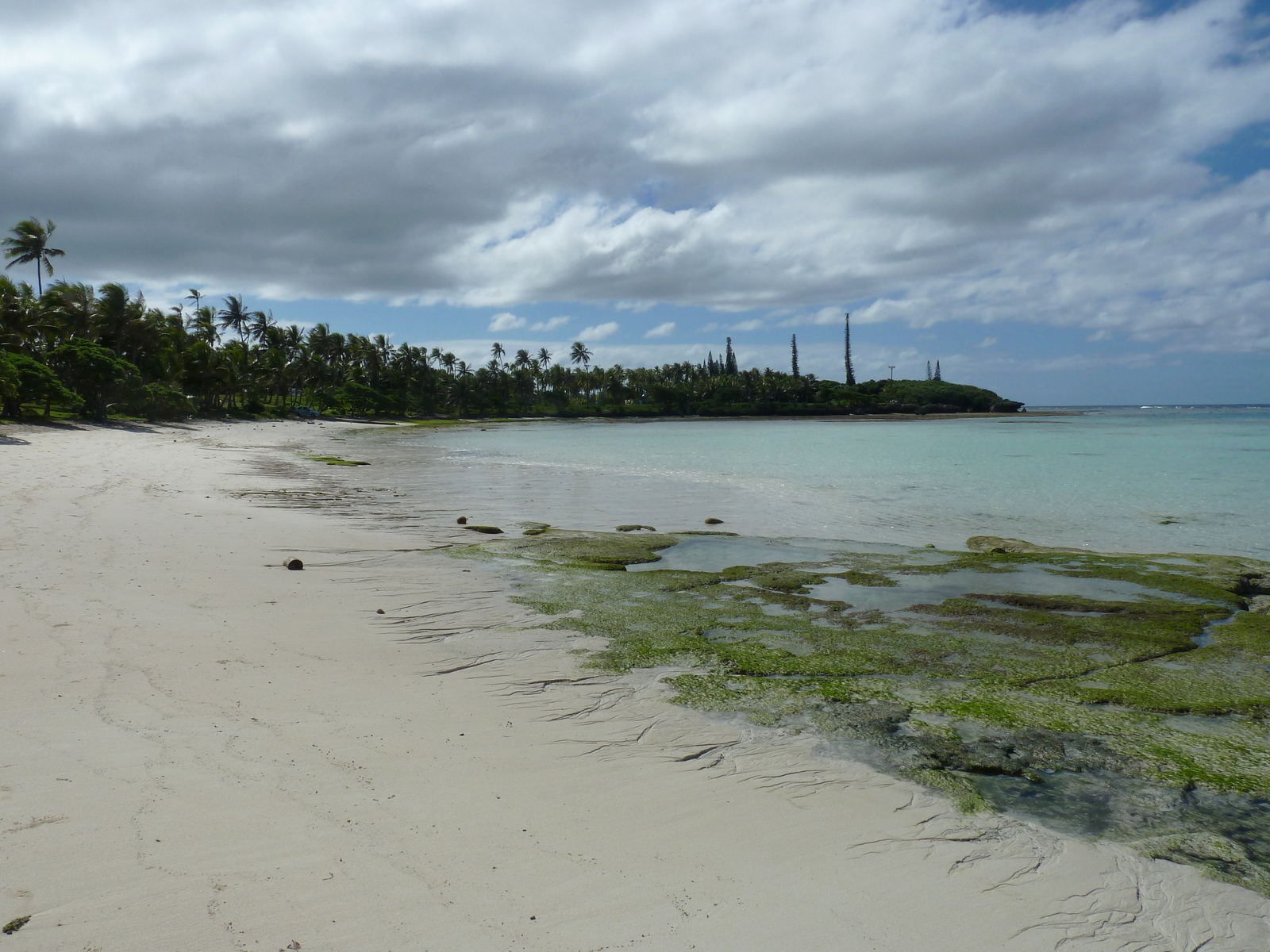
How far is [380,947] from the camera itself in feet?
9.95

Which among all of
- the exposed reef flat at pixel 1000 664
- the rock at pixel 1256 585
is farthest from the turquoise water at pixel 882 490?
the exposed reef flat at pixel 1000 664

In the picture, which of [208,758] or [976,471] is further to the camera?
[976,471]

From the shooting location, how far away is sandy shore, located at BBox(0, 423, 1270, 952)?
10.6 ft

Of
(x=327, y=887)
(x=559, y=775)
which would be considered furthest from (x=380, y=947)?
(x=559, y=775)

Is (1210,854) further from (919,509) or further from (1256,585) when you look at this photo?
(919,509)

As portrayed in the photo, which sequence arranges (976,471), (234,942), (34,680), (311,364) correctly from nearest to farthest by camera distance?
(234,942)
(34,680)
(976,471)
(311,364)

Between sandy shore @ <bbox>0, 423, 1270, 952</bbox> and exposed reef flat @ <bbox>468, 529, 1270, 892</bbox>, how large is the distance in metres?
0.51

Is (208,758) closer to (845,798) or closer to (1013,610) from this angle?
(845,798)

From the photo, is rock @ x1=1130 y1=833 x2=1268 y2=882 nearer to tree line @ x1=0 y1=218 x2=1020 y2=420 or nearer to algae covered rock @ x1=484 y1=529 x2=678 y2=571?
algae covered rock @ x1=484 y1=529 x2=678 y2=571

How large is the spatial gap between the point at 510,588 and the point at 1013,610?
20.3 ft

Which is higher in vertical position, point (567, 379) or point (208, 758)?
point (567, 379)

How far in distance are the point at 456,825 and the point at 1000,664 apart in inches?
212

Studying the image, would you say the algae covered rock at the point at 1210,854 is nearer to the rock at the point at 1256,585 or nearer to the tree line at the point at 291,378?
the rock at the point at 1256,585

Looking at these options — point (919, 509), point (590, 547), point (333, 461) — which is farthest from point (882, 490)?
point (333, 461)
